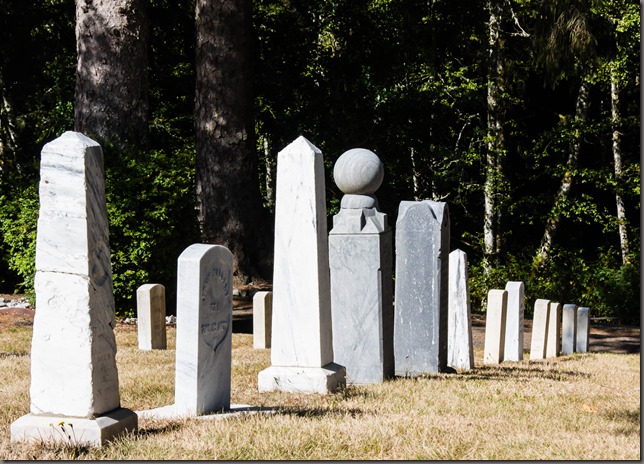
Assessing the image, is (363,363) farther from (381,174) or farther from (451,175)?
(451,175)

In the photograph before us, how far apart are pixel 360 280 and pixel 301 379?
1395mm

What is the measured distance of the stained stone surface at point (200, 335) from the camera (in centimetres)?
693

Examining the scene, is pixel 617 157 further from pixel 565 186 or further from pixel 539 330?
pixel 539 330

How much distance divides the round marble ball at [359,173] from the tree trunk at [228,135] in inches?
382

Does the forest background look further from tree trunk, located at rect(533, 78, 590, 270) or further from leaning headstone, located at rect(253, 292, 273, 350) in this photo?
leaning headstone, located at rect(253, 292, 273, 350)

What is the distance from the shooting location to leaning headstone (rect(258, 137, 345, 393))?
829 cm

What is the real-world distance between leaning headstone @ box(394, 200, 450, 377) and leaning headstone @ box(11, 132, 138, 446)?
481cm

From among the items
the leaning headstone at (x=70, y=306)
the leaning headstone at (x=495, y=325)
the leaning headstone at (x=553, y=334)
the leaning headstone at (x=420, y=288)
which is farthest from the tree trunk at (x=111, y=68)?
the leaning headstone at (x=70, y=306)

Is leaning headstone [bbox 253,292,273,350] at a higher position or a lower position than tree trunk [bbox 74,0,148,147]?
lower

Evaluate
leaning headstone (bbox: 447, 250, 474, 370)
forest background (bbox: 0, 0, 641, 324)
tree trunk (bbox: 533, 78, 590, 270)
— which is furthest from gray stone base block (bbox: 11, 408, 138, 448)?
tree trunk (bbox: 533, 78, 590, 270)

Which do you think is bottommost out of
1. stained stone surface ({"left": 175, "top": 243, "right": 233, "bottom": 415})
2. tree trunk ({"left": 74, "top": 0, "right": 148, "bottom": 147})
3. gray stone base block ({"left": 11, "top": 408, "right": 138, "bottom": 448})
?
gray stone base block ({"left": 11, "top": 408, "right": 138, "bottom": 448})

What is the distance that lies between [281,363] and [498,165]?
1757 centimetres

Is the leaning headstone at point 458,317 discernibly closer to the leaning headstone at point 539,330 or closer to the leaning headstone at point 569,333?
the leaning headstone at point 539,330

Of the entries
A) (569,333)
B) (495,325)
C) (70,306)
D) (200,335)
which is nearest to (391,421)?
(200,335)
